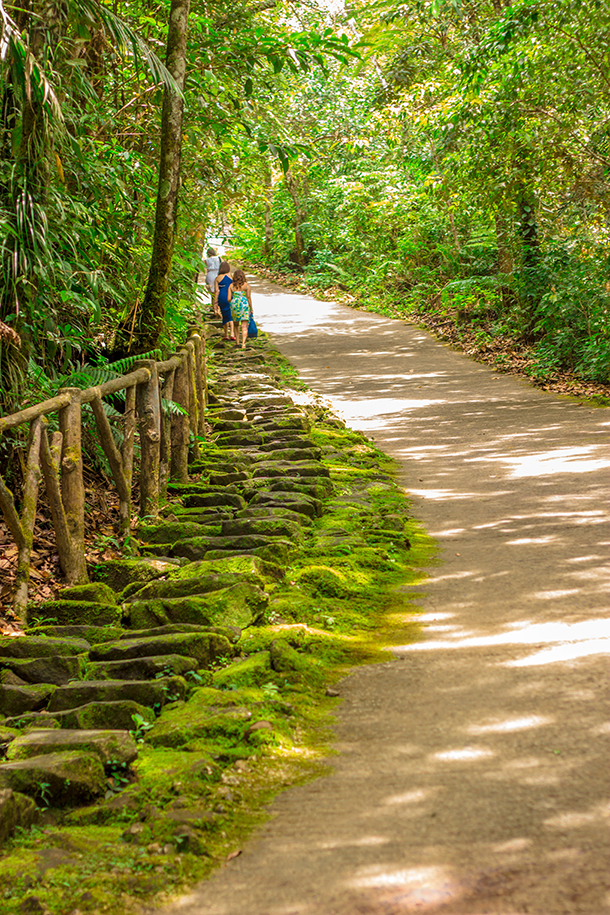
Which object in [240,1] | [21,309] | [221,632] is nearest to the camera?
[221,632]

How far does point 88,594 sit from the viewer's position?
4.80m

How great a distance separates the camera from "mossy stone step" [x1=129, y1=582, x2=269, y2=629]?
4.29 m

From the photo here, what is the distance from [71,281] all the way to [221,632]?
3.20 metres

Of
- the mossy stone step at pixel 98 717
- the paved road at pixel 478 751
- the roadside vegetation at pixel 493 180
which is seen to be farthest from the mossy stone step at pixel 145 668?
the roadside vegetation at pixel 493 180

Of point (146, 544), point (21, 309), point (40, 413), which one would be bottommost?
point (146, 544)

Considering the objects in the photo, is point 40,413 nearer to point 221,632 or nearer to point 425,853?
point 221,632

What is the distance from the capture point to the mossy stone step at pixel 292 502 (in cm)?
630

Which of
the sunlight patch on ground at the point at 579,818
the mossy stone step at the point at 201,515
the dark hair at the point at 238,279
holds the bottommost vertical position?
the sunlight patch on ground at the point at 579,818

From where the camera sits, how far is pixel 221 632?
160 inches

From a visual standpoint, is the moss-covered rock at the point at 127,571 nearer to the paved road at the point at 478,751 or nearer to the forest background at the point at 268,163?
the forest background at the point at 268,163

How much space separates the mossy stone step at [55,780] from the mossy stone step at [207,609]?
4.86 ft

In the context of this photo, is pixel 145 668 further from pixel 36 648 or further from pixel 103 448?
pixel 103 448

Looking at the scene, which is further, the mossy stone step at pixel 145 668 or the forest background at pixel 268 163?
the forest background at pixel 268 163

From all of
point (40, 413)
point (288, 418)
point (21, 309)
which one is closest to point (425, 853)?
point (40, 413)
